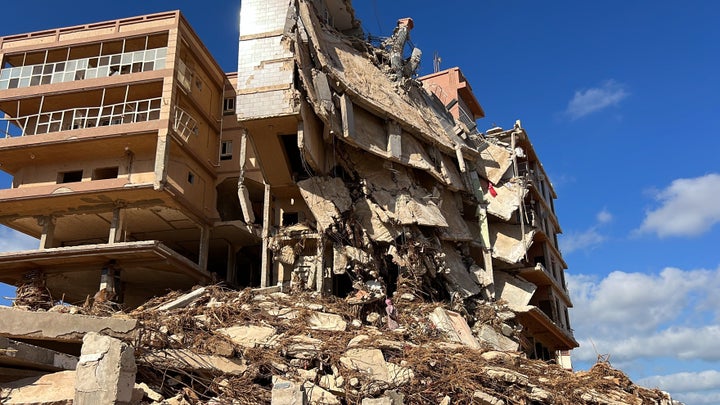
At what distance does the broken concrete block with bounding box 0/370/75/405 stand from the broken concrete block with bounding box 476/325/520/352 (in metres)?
15.5

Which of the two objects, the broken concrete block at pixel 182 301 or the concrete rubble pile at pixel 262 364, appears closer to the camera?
the concrete rubble pile at pixel 262 364

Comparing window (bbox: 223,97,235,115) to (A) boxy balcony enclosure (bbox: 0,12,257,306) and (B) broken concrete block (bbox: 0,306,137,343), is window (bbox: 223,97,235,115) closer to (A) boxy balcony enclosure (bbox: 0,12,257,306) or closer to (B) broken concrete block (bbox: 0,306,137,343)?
(A) boxy balcony enclosure (bbox: 0,12,257,306)

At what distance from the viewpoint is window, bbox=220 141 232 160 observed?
2856cm

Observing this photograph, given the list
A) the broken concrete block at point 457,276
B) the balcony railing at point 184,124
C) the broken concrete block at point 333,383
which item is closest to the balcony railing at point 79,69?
the balcony railing at point 184,124

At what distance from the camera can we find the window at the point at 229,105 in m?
29.6

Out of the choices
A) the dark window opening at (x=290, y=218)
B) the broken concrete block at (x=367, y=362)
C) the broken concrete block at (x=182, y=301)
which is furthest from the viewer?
the dark window opening at (x=290, y=218)

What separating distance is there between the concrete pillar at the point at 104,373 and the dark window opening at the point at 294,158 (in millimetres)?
13689

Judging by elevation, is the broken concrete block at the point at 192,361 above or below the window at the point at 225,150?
below

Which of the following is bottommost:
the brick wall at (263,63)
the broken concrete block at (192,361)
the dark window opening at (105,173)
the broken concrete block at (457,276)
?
the broken concrete block at (192,361)

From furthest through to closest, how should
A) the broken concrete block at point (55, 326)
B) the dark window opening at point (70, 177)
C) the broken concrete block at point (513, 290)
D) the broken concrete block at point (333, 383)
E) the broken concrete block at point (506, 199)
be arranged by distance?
the broken concrete block at point (506, 199) < the broken concrete block at point (513, 290) < the dark window opening at point (70, 177) < the broken concrete block at point (333, 383) < the broken concrete block at point (55, 326)

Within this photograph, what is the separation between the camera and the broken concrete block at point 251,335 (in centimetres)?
1347

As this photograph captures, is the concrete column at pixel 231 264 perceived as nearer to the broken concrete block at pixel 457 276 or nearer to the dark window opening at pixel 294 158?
the dark window opening at pixel 294 158

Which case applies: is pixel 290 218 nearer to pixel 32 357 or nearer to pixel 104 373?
pixel 32 357

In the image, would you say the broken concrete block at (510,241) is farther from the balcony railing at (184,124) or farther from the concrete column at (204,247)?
the balcony railing at (184,124)
